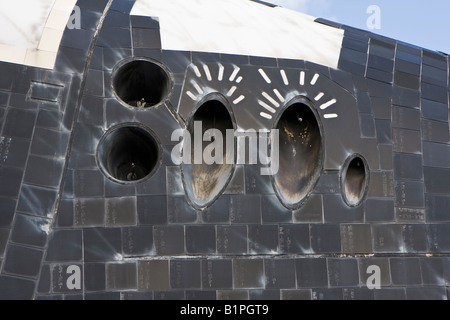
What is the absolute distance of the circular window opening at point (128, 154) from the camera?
1645 centimetres

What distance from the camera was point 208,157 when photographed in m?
17.1

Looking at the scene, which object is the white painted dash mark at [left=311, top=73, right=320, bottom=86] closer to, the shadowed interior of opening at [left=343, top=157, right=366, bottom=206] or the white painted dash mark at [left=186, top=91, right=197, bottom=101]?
the shadowed interior of opening at [left=343, top=157, right=366, bottom=206]

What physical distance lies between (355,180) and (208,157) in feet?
12.2

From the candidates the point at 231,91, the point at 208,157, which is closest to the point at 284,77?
the point at 231,91

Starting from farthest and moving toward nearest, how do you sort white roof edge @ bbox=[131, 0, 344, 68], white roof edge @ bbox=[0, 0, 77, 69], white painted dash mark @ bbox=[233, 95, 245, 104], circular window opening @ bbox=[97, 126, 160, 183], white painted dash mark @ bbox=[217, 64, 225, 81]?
white roof edge @ bbox=[131, 0, 344, 68]
white painted dash mark @ bbox=[217, 64, 225, 81]
white painted dash mark @ bbox=[233, 95, 245, 104]
white roof edge @ bbox=[0, 0, 77, 69]
circular window opening @ bbox=[97, 126, 160, 183]

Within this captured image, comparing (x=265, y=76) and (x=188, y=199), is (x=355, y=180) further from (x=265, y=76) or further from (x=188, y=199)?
(x=188, y=199)

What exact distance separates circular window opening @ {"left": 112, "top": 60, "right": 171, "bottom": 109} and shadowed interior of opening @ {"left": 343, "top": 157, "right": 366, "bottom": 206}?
4911mm

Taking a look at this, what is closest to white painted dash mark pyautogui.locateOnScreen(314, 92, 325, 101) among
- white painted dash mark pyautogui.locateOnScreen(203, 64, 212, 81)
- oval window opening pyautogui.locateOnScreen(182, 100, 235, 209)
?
oval window opening pyautogui.locateOnScreen(182, 100, 235, 209)

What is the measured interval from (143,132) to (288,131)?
3.68m

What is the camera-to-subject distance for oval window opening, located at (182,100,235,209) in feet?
54.3

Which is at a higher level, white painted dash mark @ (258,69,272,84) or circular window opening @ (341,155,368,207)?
white painted dash mark @ (258,69,272,84)

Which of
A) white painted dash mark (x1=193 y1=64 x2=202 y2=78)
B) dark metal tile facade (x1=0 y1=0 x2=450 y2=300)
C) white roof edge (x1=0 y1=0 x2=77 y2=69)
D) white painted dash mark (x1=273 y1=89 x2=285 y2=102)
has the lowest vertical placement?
dark metal tile facade (x1=0 y1=0 x2=450 y2=300)

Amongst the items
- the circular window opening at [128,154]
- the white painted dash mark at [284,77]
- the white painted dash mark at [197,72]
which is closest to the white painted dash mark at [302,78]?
the white painted dash mark at [284,77]

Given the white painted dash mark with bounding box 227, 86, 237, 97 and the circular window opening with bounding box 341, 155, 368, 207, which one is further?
the circular window opening with bounding box 341, 155, 368, 207
